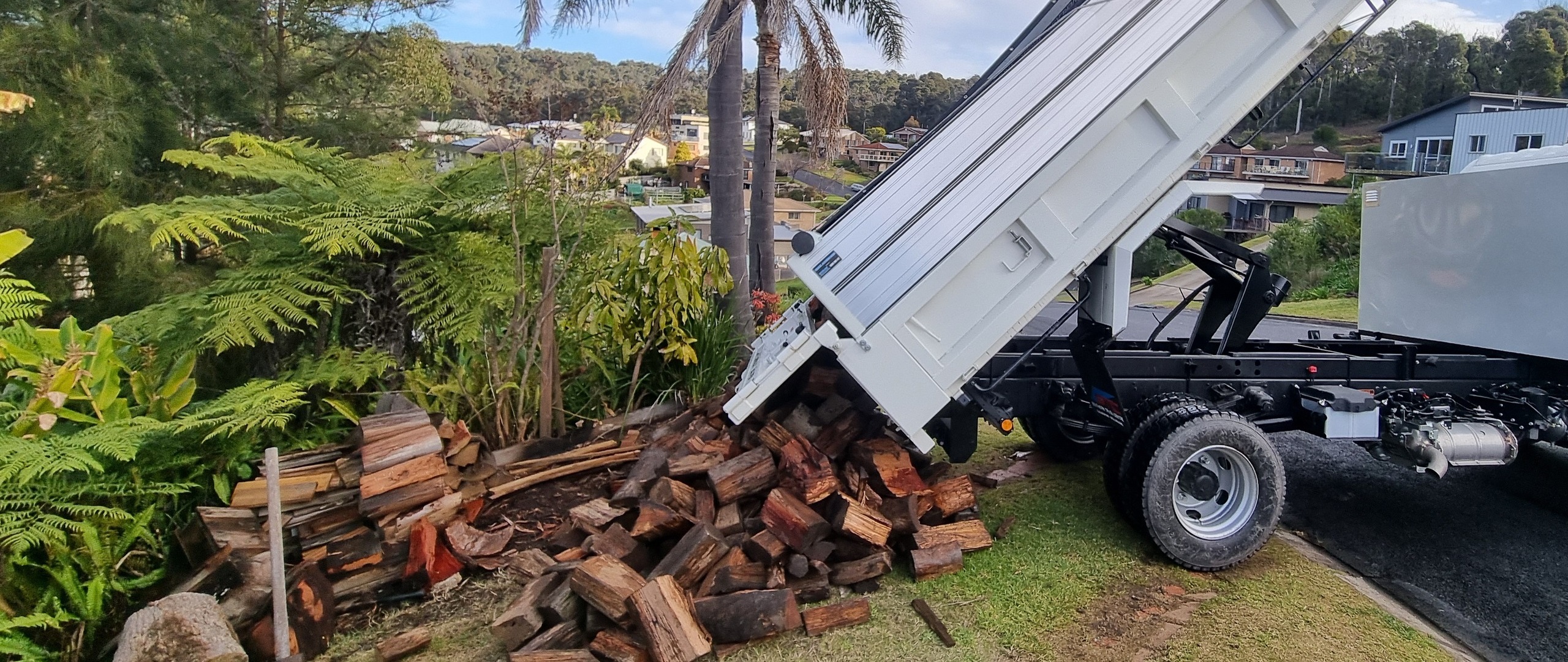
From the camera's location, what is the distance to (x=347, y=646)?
3314 millimetres

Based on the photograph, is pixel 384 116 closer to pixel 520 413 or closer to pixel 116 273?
pixel 116 273

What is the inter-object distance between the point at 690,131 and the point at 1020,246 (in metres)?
26.1

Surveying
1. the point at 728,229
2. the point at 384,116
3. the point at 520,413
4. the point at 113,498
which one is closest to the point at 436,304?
the point at 520,413

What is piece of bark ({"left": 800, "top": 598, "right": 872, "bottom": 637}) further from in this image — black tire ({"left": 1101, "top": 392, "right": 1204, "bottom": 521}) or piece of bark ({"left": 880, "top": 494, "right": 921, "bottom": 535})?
black tire ({"left": 1101, "top": 392, "right": 1204, "bottom": 521})

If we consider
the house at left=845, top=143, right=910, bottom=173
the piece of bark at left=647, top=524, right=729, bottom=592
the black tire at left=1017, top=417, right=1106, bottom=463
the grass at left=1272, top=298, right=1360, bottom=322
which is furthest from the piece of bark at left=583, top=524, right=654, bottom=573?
the house at left=845, top=143, right=910, bottom=173

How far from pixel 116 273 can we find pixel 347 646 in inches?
277

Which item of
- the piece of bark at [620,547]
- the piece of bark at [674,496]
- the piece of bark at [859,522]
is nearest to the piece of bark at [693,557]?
the piece of bark at [620,547]

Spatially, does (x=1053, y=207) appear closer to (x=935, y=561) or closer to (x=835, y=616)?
(x=935, y=561)

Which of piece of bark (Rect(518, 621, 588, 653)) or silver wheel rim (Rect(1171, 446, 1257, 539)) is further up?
silver wheel rim (Rect(1171, 446, 1257, 539))

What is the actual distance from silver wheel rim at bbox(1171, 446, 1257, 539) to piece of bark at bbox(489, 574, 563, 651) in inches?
117

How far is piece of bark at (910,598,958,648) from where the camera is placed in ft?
10.9

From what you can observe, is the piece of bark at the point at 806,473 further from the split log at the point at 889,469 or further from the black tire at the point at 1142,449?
the black tire at the point at 1142,449

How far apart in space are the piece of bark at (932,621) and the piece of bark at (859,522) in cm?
32

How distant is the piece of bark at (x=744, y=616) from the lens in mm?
3209
